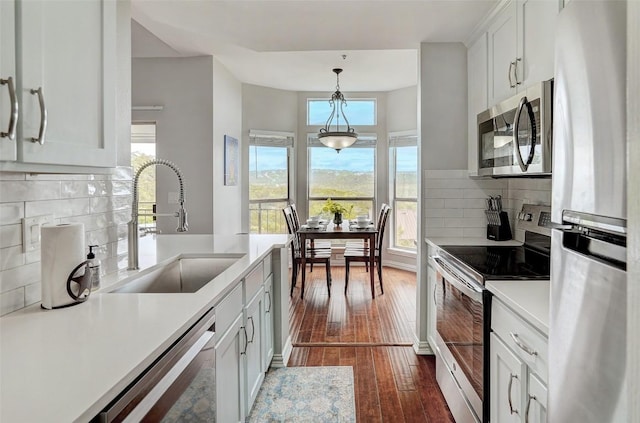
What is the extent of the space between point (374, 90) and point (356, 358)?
14.5ft

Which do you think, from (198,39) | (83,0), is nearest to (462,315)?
(83,0)

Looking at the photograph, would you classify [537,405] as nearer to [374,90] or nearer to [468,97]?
[468,97]

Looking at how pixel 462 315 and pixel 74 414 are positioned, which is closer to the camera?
pixel 74 414

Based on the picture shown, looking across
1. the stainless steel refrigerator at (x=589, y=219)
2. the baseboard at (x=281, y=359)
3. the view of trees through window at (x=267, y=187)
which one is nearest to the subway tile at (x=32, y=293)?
the stainless steel refrigerator at (x=589, y=219)

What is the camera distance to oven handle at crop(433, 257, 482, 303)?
6.09 feet

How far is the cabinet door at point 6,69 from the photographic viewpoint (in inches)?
37.2

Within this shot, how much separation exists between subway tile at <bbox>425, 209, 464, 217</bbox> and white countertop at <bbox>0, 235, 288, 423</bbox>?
1956 millimetres

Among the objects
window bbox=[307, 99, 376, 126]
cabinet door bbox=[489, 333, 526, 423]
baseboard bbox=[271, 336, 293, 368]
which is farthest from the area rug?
window bbox=[307, 99, 376, 126]

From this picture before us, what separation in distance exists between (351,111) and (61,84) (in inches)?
225

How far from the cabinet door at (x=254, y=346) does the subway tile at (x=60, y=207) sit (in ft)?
2.99

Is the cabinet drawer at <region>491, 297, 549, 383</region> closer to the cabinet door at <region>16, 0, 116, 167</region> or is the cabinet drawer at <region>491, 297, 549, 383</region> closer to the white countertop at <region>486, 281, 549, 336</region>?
the white countertop at <region>486, 281, 549, 336</region>

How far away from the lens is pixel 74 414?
0.71m

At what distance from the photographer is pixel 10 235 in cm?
129

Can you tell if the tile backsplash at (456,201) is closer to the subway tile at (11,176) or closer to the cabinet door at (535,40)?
the cabinet door at (535,40)
